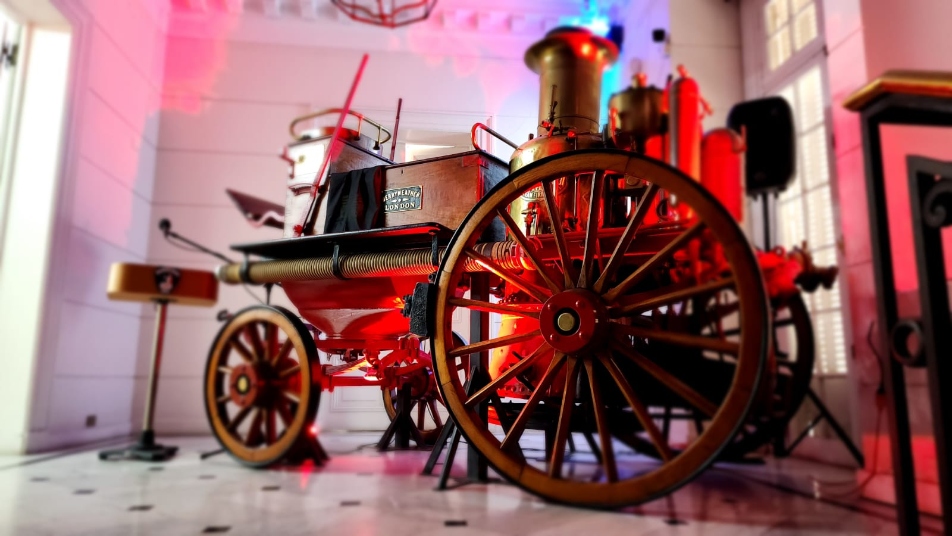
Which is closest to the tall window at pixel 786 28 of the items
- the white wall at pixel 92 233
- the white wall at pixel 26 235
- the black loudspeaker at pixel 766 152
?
the black loudspeaker at pixel 766 152

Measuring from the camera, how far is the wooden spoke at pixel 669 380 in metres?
0.47

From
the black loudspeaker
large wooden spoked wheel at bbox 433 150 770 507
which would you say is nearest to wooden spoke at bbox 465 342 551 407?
large wooden spoked wheel at bbox 433 150 770 507

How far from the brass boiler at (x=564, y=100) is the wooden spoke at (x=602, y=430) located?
134 mm

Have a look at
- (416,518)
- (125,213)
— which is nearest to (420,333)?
(416,518)

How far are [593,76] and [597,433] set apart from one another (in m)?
0.32

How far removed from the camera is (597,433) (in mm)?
515

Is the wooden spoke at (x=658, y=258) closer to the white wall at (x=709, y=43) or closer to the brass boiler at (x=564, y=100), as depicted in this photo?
the brass boiler at (x=564, y=100)

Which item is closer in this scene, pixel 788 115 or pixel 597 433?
pixel 597 433

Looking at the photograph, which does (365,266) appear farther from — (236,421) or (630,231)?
(236,421)

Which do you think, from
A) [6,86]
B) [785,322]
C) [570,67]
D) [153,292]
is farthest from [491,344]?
[6,86]

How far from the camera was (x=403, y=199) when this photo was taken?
45 cm

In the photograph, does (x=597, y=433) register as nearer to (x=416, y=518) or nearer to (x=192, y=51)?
(x=192, y=51)

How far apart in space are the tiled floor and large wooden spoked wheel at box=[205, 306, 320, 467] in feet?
2.02

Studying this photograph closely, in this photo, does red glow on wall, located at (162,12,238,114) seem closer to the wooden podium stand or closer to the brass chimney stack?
the brass chimney stack
